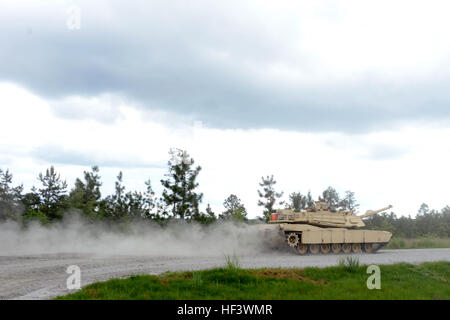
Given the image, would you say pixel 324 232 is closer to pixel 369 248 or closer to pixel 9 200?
pixel 369 248

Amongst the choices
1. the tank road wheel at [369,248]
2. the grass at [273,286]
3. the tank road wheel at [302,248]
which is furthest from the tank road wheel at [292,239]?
the grass at [273,286]

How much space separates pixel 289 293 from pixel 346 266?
14.5 feet

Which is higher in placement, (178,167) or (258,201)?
(178,167)

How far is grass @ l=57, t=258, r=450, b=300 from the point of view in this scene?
9820 millimetres

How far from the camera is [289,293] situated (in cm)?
996

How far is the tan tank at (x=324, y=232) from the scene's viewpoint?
2591 centimetres

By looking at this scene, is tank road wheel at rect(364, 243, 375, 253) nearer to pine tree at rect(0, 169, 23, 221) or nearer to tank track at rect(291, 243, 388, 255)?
tank track at rect(291, 243, 388, 255)

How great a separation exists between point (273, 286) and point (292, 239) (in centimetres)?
1528

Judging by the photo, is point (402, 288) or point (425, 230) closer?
point (402, 288)

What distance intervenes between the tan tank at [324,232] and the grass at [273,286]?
12.2m
